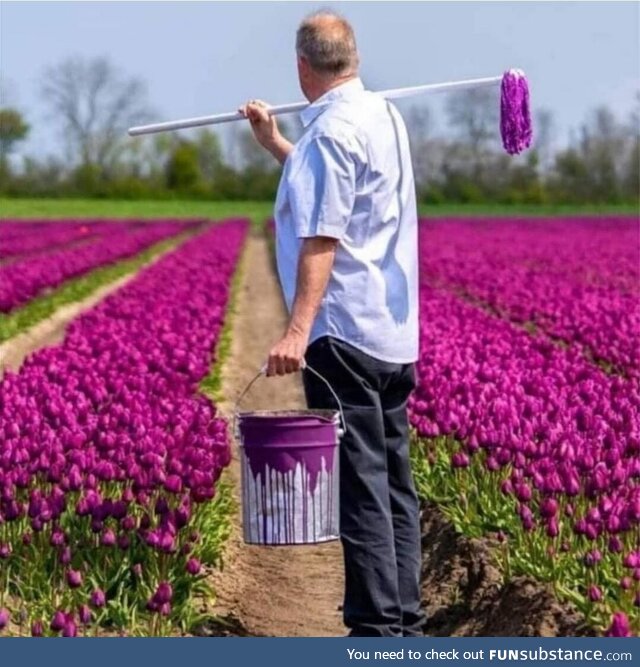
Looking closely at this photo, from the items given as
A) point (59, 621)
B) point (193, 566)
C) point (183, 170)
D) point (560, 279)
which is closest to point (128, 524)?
point (193, 566)

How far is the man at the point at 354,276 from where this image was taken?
4.98 metres

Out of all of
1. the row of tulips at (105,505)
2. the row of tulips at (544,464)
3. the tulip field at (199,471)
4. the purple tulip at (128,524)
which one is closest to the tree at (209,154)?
the tulip field at (199,471)

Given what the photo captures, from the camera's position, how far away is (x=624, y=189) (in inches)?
A: 3093

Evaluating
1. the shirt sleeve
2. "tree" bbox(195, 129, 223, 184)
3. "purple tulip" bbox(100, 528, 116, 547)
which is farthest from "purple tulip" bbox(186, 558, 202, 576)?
"tree" bbox(195, 129, 223, 184)

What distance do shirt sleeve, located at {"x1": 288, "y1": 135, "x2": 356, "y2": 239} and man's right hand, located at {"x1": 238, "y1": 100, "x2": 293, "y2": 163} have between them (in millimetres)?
607

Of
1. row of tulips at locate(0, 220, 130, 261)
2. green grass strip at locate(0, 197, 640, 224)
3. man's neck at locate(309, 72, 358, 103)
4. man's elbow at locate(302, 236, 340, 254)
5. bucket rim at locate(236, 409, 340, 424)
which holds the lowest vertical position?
green grass strip at locate(0, 197, 640, 224)

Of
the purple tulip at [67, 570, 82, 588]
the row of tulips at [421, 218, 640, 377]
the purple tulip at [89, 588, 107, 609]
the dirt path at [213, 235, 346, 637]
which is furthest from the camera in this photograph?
the row of tulips at [421, 218, 640, 377]

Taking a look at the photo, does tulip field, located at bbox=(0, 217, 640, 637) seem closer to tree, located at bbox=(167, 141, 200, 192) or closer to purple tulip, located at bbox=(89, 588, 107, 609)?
purple tulip, located at bbox=(89, 588, 107, 609)

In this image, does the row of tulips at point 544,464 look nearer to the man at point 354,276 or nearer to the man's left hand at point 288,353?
the man at point 354,276

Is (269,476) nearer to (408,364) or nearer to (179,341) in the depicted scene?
(408,364)

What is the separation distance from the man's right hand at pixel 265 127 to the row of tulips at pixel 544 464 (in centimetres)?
147

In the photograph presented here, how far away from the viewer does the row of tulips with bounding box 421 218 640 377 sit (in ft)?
34.7

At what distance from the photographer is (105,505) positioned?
19.2ft
